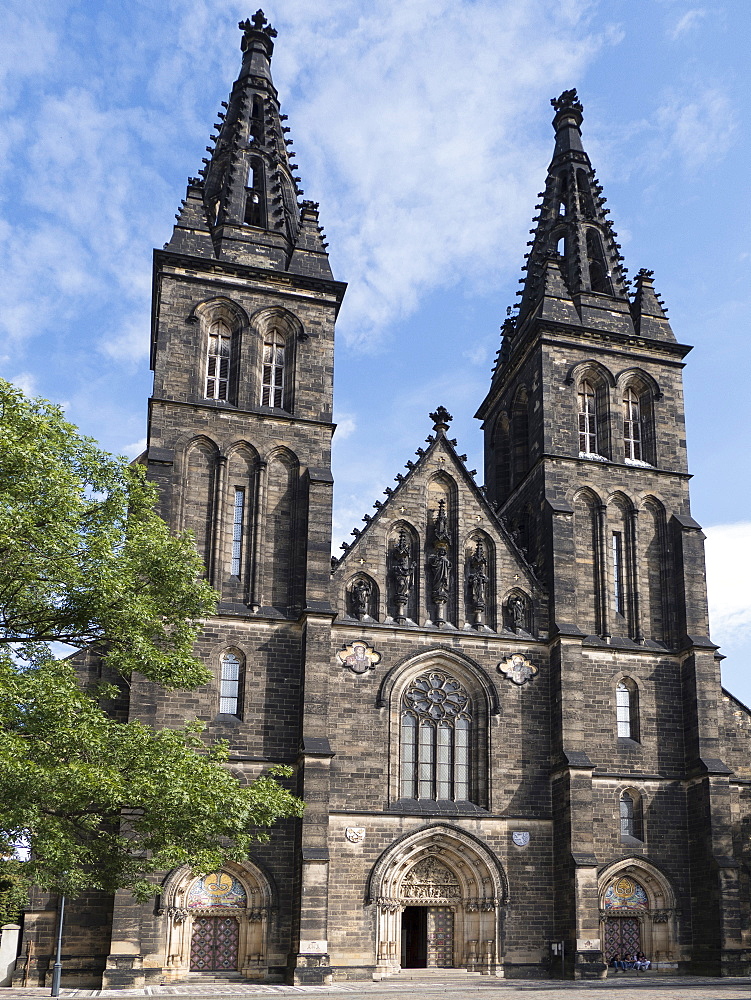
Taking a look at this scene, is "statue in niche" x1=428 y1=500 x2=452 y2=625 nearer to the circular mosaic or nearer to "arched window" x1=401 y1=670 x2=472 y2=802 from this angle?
the circular mosaic

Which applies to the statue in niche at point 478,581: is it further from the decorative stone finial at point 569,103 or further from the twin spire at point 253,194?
the decorative stone finial at point 569,103

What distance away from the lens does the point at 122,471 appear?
20078mm

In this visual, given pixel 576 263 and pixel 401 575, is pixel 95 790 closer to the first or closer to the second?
pixel 401 575

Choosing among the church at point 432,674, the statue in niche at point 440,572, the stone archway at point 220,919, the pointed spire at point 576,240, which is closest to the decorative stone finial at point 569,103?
the pointed spire at point 576,240

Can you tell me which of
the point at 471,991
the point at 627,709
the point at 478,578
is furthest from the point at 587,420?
the point at 471,991

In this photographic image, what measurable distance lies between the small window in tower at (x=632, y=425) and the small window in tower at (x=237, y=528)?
42.0ft

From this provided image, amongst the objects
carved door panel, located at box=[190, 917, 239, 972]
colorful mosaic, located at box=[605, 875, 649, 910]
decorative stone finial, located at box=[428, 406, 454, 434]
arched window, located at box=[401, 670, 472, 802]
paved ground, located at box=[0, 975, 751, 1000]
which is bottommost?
paved ground, located at box=[0, 975, 751, 1000]

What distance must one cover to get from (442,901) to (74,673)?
48.1 feet

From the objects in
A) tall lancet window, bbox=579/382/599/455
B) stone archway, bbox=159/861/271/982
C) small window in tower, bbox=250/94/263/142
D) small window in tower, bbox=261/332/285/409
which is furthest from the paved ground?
small window in tower, bbox=250/94/263/142

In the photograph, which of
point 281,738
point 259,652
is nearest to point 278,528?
point 259,652

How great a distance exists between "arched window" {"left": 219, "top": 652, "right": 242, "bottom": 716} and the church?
8 centimetres

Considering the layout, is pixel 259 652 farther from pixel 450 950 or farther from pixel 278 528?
pixel 450 950

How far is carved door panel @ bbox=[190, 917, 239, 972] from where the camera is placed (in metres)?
26.6

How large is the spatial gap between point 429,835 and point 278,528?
9.30 meters
